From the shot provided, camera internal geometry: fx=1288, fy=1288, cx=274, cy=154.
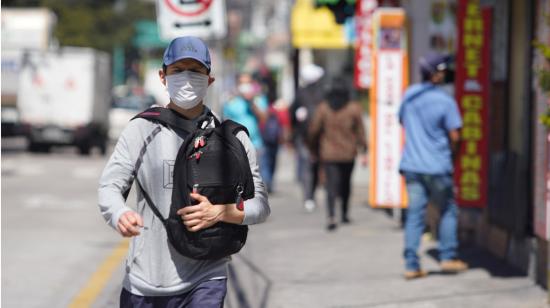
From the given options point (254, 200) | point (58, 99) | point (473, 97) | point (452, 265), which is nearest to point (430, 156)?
point (452, 265)

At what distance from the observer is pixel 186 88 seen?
16.7 feet

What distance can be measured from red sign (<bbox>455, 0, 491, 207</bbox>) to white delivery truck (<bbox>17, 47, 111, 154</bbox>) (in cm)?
2328

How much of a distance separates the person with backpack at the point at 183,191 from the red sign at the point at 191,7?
820cm

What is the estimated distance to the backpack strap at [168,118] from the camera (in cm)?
509

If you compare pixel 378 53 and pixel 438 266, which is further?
pixel 378 53

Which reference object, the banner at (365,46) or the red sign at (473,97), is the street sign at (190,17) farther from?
the banner at (365,46)

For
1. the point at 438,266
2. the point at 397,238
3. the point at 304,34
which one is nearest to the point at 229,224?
the point at 438,266

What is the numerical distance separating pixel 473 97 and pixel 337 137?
303 centimetres

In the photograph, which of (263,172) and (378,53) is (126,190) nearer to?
(378,53)

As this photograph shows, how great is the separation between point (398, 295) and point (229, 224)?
16.2 feet

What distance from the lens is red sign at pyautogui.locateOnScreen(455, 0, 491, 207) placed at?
11.4m

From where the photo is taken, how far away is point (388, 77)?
47.3 feet

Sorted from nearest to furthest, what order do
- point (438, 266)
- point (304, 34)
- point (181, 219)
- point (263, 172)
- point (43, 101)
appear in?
point (181, 219) → point (438, 266) → point (263, 172) → point (304, 34) → point (43, 101)

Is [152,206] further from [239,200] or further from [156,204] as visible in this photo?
[239,200]
